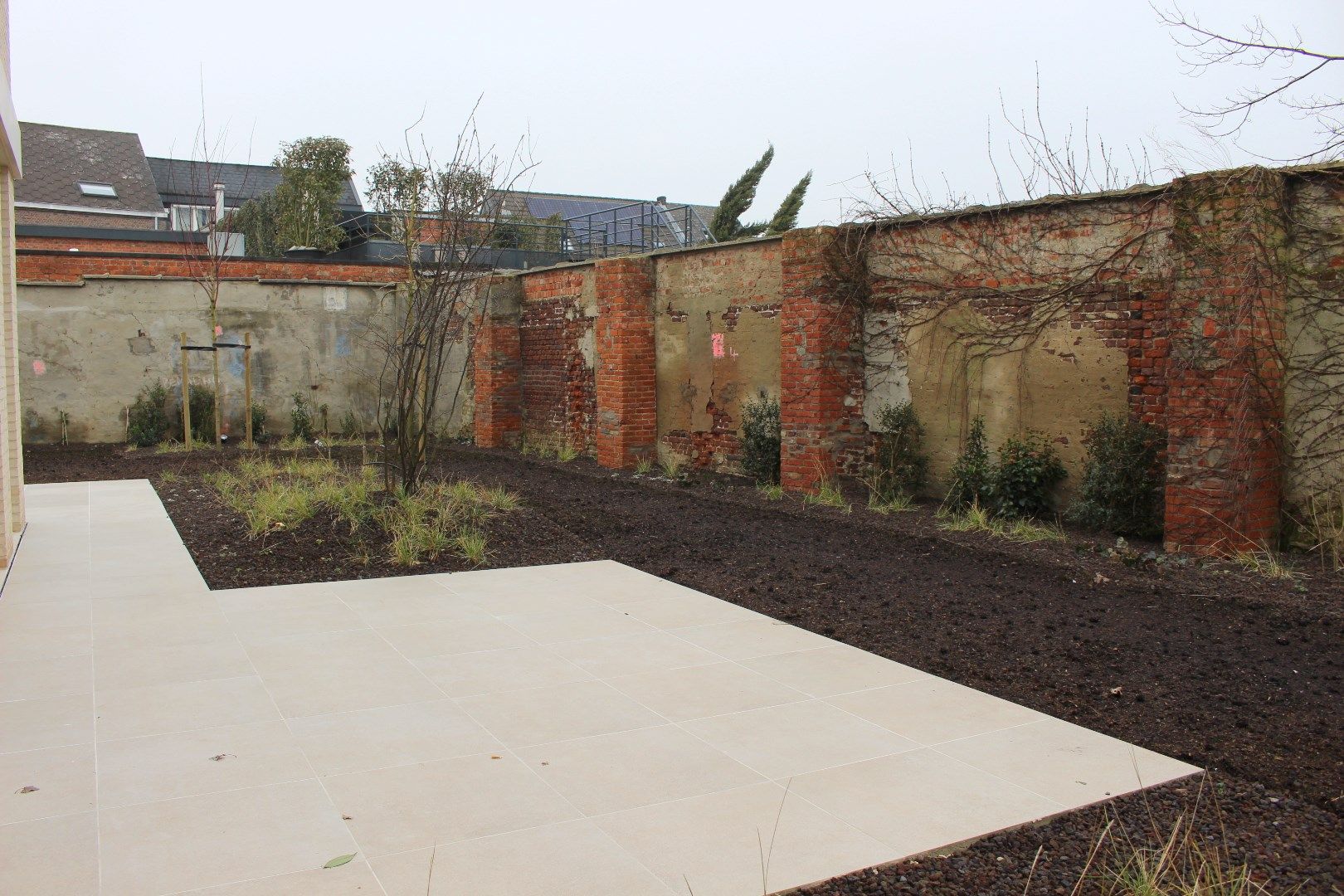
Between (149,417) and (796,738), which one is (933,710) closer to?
(796,738)

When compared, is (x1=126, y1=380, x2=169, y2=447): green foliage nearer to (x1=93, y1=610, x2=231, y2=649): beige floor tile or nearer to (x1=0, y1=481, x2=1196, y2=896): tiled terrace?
(x1=0, y1=481, x2=1196, y2=896): tiled terrace

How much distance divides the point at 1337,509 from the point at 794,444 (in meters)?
4.53

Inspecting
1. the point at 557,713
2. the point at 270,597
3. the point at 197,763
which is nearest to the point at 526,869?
the point at 557,713

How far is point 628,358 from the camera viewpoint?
40.5 ft

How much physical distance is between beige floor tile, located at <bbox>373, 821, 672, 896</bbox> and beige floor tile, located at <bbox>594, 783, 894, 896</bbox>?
0.08 meters

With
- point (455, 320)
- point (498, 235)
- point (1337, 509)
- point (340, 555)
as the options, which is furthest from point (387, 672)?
point (498, 235)

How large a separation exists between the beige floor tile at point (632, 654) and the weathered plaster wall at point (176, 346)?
484 inches

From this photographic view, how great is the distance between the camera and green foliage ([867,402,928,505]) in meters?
9.23

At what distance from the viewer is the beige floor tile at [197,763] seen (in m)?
3.45

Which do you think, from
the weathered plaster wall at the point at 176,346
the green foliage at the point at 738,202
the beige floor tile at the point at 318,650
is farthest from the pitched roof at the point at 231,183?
the beige floor tile at the point at 318,650

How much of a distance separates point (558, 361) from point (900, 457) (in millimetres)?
6367

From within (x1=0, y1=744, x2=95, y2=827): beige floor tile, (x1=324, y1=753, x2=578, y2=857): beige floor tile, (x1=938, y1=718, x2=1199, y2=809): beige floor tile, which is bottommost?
(x1=938, y1=718, x2=1199, y2=809): beige floor tile

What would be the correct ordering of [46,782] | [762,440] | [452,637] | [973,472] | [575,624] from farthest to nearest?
[762,440]
[973,472]
[575,624]
[452,637]
[46,782]

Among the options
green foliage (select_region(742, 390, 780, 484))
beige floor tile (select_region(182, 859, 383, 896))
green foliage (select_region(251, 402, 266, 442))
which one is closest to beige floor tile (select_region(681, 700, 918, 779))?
beige floor tile (select_region(182, 859, 383, 896))
